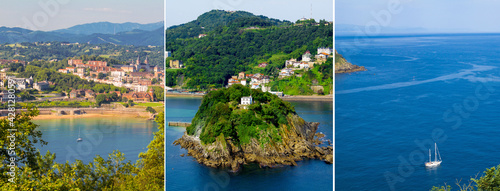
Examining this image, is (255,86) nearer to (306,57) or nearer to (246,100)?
(246,100)

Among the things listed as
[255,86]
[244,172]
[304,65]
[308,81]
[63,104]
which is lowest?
[244,172]

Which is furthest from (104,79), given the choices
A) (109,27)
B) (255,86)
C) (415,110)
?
(415,110)

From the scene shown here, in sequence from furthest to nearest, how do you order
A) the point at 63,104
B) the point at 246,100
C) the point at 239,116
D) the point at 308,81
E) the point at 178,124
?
the point at 63,104, the point at 239,116, the point at 246,100, the point at 178,124, the point at 308,81

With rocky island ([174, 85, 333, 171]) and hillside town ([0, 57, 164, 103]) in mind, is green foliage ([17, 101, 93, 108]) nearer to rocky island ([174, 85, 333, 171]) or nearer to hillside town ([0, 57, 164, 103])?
hillside town ([0, 57, 164, 103])

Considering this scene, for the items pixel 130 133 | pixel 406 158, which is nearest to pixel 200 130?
pixel 130 133

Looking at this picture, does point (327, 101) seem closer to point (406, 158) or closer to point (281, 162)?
point (281, 162)

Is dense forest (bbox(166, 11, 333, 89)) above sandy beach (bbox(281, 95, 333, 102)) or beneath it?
above

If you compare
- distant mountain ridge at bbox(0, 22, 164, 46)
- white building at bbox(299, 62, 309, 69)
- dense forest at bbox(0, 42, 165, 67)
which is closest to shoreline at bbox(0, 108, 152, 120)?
dense forest at bbox(0, 42, 165, 67)
